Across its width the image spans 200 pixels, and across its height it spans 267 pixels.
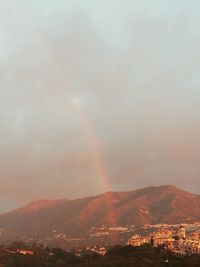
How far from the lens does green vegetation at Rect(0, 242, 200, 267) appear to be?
2756 inches

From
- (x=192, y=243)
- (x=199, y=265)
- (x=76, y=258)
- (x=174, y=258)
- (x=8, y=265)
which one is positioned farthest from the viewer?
(x=192, y=243)

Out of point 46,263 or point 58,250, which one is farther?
point 58,250

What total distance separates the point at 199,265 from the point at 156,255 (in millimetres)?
15259

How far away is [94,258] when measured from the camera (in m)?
89.2

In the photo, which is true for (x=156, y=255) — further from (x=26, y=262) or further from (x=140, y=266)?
(x=26, y=262)

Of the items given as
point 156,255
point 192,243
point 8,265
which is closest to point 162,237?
point 192,243

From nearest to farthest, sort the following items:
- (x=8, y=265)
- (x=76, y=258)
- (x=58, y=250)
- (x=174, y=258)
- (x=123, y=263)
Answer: (x=123, y=263) → (x=174, y=258) → (x=8, y=265) → (x=76, y=258) → (x=58, y=250)

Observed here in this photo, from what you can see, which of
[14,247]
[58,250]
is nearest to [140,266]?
[58,250]

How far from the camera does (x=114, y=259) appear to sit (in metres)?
80.9

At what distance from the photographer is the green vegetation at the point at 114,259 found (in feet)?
230

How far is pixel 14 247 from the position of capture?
129 meters

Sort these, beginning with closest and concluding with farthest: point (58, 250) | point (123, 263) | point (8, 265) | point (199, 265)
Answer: point (199, 265) → point (123, 263) → point (8, 265) → point (58, 250)

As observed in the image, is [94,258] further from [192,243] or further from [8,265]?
[192,243]

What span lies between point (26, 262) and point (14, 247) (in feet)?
137
